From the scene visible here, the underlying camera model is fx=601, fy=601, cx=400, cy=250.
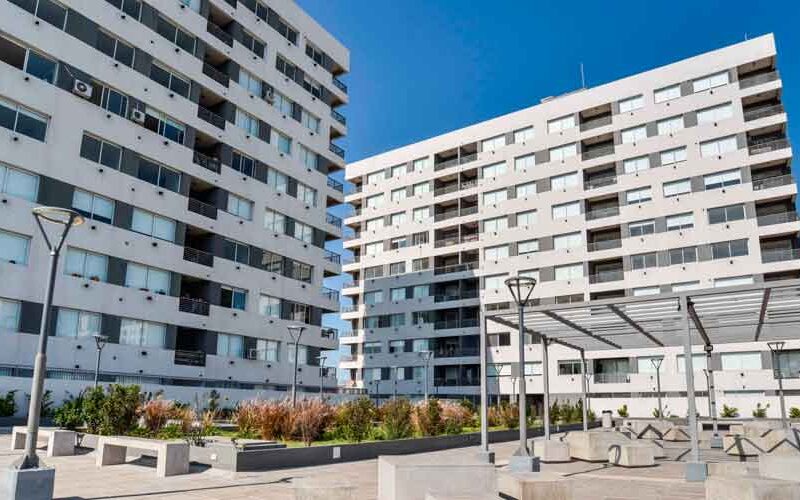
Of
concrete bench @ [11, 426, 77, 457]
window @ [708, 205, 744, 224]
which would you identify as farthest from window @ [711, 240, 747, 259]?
concrete bench @ [11, 426, 77, 457]

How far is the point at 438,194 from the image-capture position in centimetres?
6031

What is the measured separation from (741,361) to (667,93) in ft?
69.7

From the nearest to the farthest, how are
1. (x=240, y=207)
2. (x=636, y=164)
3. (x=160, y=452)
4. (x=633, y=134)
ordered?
(x=160, y=452) < (x=240, y=207) < (x=636, y=164) < (x=633, y=134)

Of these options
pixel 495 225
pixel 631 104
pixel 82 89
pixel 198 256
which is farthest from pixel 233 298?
pixel 631 104

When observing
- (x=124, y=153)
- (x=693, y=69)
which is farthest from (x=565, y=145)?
(x=124, y=153)

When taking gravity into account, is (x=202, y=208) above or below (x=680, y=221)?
below

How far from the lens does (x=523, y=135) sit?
181 ft

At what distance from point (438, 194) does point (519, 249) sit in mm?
11285

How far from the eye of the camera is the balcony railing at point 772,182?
41.7m

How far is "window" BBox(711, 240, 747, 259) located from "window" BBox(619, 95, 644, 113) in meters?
13.1

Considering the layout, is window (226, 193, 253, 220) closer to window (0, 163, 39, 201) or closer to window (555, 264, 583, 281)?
window (0, 163, 39, 201)

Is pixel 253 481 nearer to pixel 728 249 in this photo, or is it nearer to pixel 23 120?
pixel 23 120

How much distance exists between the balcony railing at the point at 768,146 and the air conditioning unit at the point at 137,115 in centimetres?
4066

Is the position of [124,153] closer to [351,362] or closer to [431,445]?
[431,445]
